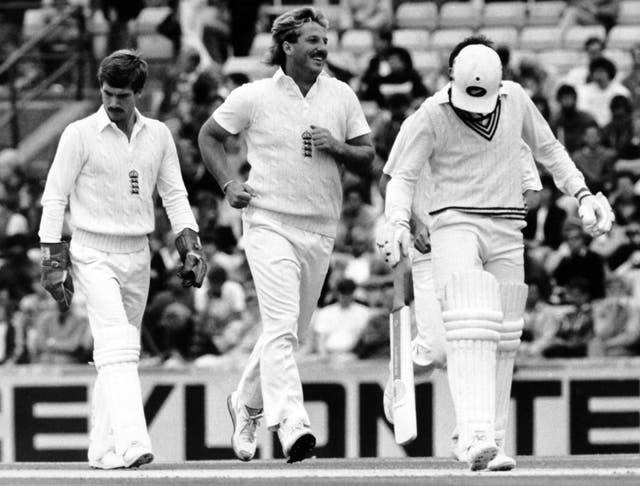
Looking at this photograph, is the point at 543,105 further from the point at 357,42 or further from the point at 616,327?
the point at 357,42

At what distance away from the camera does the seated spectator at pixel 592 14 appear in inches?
787

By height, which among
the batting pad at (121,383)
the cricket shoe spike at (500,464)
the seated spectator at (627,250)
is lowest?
the cricket shoe spike at (500,464)

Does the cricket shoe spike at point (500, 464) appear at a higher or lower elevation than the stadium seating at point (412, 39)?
lower

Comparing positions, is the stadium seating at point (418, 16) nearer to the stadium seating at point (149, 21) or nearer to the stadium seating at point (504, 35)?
the stadium seating at point (504, 35)

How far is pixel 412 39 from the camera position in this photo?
20.2 meters

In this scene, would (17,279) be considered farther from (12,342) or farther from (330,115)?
(330,115)

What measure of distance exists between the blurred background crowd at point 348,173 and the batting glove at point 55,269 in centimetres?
373

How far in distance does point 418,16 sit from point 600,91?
353 cm

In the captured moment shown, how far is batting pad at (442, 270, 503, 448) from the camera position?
8.64 m

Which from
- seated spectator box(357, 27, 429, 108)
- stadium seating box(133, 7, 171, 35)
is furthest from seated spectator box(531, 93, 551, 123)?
stadium seating box(133, 7, 171, 35)

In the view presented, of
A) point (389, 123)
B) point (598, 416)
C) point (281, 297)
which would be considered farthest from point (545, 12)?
point (281, 297)

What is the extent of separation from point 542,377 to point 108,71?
503 cm

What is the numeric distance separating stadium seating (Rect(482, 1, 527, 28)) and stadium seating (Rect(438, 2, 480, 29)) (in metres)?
0.13

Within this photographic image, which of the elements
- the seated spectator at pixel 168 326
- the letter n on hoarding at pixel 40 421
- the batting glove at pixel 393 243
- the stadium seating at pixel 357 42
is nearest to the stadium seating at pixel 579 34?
the stadium seating at pixel 357 42
